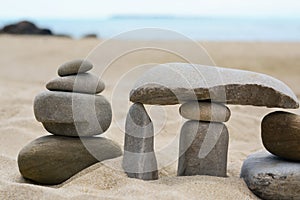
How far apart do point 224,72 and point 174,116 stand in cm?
241

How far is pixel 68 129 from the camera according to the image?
10.4ft

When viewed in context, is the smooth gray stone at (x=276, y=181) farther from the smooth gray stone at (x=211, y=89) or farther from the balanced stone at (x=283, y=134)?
the smooth gray stone at (x=211, y=89)

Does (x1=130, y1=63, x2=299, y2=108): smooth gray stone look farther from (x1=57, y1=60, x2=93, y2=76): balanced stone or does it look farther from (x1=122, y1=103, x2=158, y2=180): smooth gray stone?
(x1=57, y1=60, x2=93, y2=76): balanced stone

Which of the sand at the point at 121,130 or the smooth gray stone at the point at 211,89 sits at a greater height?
the smooth gray stone at the point at 211,89

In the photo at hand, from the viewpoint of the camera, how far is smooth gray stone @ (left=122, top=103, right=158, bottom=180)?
2.91m

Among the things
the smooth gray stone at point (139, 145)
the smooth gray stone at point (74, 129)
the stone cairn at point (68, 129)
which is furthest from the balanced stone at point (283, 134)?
the smooth gray stone at point (74, 129)

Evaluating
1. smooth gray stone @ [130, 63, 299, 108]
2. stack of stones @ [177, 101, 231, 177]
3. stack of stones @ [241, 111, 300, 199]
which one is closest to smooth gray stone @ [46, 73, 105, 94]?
smooth gray stone @ [130, 63, 299, 108]

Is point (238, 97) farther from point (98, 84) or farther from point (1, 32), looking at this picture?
point (1, 32)

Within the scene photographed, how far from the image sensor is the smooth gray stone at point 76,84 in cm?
316

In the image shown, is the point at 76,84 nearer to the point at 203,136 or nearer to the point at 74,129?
the point at 74,129

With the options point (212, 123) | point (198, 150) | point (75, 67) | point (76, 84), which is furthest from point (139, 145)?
point (75, 67)

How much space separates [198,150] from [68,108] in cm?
87

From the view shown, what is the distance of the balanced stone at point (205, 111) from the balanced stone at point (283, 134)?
0.27 metres

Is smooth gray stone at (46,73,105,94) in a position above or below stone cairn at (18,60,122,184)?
above
